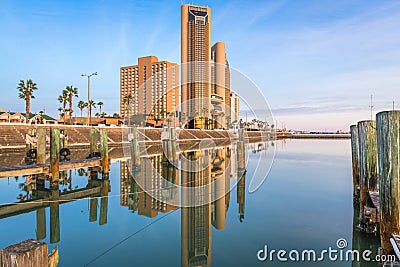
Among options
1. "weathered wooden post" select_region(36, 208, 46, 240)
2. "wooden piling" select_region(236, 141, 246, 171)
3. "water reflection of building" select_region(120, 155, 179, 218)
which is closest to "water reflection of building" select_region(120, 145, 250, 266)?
"water reflection of building" select_region(120, 155, 179, 218)

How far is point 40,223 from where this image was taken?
946cm

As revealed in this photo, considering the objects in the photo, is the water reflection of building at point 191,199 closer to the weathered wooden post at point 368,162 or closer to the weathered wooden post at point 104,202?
the weathered wooden post at point 104,202

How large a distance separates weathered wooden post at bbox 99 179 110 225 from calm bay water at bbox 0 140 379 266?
0.14 ft

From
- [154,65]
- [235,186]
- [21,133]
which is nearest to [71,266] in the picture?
[235,186]

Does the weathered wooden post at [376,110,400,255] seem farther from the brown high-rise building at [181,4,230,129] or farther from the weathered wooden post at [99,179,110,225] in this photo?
the brown high-rise building at [181,4,230,129]

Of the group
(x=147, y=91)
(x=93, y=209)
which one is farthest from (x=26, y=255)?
(x=147, y=91)

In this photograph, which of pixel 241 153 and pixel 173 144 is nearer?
pixel 241 153

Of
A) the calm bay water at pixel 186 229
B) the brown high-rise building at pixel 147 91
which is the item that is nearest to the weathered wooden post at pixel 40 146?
the calm bay water at pixel 186 229

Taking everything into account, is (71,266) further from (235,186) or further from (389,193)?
(235,186)

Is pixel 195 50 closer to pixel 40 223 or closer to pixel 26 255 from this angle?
pixel 40 223

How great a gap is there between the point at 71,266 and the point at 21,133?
34140mm

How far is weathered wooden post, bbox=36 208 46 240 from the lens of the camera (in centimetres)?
844

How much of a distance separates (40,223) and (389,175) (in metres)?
10.5

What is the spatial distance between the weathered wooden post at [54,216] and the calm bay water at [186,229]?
0.07 meters
